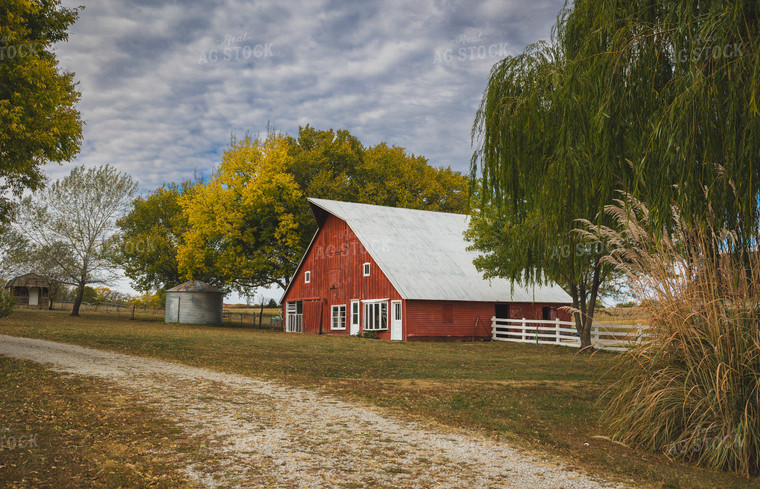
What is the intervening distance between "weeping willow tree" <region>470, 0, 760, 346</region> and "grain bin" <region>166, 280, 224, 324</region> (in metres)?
38.3

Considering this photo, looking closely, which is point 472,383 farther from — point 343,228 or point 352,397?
point 343,228

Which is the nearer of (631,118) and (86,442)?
(86,442)

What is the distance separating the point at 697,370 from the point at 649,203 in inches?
75.9

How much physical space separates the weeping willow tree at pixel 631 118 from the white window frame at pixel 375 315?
19.6 metres

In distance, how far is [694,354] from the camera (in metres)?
6.38

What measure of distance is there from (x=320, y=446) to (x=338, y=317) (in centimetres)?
2748

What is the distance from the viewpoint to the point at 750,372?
6062 mm

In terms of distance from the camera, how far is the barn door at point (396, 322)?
29.3m

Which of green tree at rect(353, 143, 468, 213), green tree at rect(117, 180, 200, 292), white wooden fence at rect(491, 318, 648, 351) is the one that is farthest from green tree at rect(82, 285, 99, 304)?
white wooden fence at rect(491, 318, 648, 351)

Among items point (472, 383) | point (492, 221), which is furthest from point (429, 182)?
point (472, 383)

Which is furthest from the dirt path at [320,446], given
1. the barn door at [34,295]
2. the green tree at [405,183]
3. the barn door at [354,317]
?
the barn door at [34,295]

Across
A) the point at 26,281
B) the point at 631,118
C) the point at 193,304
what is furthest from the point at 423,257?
the point at 26,281

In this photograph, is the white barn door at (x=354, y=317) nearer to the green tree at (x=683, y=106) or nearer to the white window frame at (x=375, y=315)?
the white window frame at (x=375, y=315)

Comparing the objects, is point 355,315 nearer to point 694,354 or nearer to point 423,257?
point 423,257
